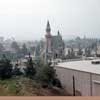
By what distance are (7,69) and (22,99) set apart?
1.03 feet

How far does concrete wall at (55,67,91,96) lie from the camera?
2254mm

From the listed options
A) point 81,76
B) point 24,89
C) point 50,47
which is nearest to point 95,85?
point 81,76

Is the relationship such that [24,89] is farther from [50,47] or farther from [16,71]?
[50,47]

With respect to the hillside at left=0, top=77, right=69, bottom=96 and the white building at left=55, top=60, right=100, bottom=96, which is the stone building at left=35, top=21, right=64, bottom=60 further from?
the hillside at left=0, top=77, right=69, bottom=96

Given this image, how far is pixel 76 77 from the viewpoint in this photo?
230cm

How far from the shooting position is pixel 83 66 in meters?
2.26

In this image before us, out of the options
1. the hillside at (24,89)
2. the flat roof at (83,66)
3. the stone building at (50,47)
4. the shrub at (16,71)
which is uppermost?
the stone building at (50,47)

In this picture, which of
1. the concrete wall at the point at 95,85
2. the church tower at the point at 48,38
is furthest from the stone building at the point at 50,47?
the concrete wall at the point at 95,85

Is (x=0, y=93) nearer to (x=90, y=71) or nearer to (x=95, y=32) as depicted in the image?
(x=90, y=71)

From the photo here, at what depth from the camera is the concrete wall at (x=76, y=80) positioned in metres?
2.25

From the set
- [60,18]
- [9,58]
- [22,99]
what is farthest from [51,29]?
[22,99]

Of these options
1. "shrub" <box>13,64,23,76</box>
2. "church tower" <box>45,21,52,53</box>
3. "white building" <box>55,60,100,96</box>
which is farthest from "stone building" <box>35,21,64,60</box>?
"shrub" <box>13,64,23,76</box>

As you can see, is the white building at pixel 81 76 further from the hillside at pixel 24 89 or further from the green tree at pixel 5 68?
the green tree at pixel 5 68

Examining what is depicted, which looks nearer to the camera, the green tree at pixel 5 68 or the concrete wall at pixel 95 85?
the concrete wall at pixel 95 85
